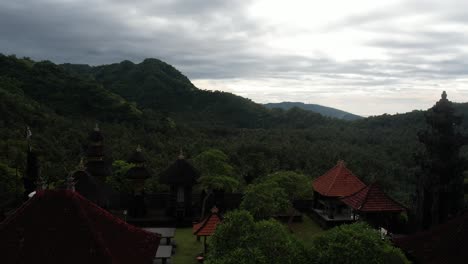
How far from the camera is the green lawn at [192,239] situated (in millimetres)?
18859

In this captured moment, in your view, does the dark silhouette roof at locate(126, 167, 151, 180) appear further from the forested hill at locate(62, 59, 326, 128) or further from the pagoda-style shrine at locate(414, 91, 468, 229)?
→ the forested hill at locate(62, 59, 326, 128)

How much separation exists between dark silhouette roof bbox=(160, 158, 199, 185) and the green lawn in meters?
2.66

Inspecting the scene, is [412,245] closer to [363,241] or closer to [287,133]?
[363,241]

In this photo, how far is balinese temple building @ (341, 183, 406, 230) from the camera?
20.0m

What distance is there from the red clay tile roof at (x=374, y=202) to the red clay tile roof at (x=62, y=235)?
40.5ft

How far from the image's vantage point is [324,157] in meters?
43.0

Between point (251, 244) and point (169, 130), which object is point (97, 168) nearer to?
point (251, 244)

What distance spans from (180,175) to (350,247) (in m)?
15.3

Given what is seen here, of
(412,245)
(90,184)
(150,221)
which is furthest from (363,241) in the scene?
(150,221)

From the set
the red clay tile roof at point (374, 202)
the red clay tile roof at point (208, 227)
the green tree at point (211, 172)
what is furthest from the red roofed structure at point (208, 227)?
the red clay tile roof at point (374, 202)

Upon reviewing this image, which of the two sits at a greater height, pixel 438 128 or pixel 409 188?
pixel 438 128

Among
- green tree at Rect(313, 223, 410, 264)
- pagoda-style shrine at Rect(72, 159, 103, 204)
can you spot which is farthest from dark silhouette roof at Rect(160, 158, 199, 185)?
green tree at Rect(313, 223, 410, 264)

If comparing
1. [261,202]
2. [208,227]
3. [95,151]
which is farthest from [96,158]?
[261,202]

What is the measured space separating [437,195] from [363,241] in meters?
8.70
